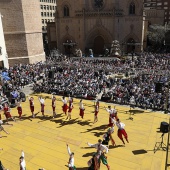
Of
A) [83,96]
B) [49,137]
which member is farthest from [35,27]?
[49,137]

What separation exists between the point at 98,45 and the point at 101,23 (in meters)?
5.01

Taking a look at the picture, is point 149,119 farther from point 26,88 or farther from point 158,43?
point 158,43

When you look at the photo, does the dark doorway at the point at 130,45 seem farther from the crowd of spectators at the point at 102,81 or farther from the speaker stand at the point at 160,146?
the speaker stand at the point at 160,146

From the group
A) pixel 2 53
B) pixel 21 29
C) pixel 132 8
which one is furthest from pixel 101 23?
pixel 2 53

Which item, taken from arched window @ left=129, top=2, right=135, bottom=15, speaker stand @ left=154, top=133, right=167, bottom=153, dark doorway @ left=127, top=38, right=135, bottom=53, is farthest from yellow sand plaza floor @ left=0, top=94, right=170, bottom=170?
arched window @ left=129, top=2, right=135, bottom=15

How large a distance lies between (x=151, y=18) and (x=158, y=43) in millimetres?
8354

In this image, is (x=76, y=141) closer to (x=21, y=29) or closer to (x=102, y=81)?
(x=102, y=81)

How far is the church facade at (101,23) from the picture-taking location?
136ft

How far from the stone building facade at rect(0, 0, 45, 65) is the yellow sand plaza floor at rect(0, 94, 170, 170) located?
17.7 m

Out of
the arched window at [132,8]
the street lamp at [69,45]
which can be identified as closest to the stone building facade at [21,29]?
the street lamp at [69,45]

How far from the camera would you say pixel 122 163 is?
9.66 metres

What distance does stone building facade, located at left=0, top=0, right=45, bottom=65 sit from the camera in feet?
97.0

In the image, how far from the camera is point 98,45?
45375 mm

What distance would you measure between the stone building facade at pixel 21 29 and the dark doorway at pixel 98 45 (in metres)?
15.2
